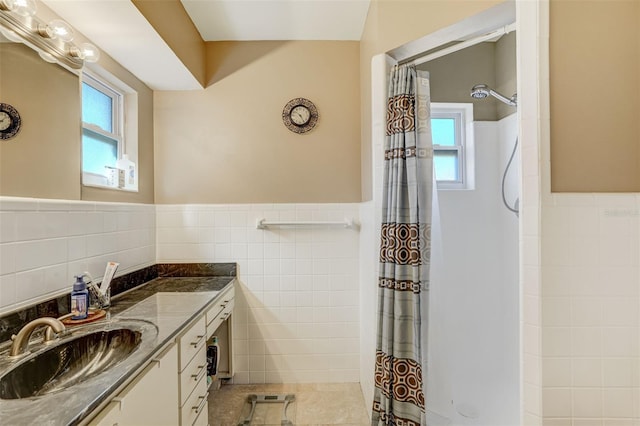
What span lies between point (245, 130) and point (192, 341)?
1.51 metres

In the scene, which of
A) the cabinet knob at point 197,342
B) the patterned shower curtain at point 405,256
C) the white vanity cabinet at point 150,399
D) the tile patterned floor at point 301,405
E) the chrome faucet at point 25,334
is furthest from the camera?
the tile patterned floor at point 301,405

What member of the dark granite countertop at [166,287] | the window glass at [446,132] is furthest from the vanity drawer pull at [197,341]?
the window glass at [446,132]

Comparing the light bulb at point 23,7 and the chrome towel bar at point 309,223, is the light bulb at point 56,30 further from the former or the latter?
the chrome towel bar at point 309,223

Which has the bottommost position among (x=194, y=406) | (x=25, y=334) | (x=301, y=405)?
(x=301, y=405)

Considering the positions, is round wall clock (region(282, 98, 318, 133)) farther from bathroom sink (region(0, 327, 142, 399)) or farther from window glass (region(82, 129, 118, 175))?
bathroom sink (region(0, 327, 142, 399))

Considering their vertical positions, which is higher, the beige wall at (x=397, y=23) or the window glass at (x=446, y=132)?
the beige wall at (x=397, y=23)

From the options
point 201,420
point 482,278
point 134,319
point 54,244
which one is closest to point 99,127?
point 54,244

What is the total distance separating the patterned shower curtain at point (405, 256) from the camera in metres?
1.52

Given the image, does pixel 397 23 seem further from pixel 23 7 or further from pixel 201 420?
pixel 201 420

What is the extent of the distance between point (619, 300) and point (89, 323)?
2056mm

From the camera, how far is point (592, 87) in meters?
1.13

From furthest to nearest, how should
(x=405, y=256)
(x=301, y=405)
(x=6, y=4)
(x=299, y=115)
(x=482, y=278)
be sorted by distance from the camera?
(x=299, y=115)
(x=482, y=278)
(x=301, y=405)
(x=405, y=256)
(x=6, y=4)

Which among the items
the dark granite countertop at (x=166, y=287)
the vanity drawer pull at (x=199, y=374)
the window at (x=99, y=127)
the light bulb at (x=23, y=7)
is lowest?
the vanity drawer pull at (x=199, y=374)

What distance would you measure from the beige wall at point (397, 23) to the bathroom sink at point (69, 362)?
1.48m
